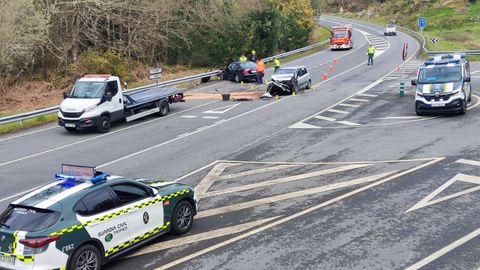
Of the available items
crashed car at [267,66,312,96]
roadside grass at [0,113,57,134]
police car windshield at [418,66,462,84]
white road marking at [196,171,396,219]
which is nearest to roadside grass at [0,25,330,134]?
roadside grass at [0,113,57,134]

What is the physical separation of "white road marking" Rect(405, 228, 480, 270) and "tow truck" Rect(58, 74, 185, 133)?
51.4ft

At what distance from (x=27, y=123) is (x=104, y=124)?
5098 mm

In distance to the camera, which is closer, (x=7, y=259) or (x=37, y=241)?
(x=37, y=241)

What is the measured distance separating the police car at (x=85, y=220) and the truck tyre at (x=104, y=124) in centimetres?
1189

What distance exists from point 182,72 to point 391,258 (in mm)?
38959

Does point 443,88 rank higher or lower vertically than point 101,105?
higher

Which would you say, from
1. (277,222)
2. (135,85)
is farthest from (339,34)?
(277,222)

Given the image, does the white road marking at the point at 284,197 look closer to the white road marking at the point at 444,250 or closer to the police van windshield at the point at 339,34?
the white road marking at the point at 444,250

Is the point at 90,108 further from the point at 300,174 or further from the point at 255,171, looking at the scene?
the point at 300,174

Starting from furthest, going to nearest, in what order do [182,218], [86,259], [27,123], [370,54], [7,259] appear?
[370,54] → [27,123] → [182,218] → [86,259] → [7,259]

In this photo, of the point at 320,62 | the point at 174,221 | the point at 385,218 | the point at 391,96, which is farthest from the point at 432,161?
the point at 320,62

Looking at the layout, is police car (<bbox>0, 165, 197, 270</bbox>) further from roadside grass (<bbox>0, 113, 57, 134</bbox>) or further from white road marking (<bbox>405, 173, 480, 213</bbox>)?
roadside grass (<bbox>0, 113, 57, 134</bbox>)

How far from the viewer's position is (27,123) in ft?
80.2

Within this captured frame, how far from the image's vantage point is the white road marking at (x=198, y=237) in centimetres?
981
